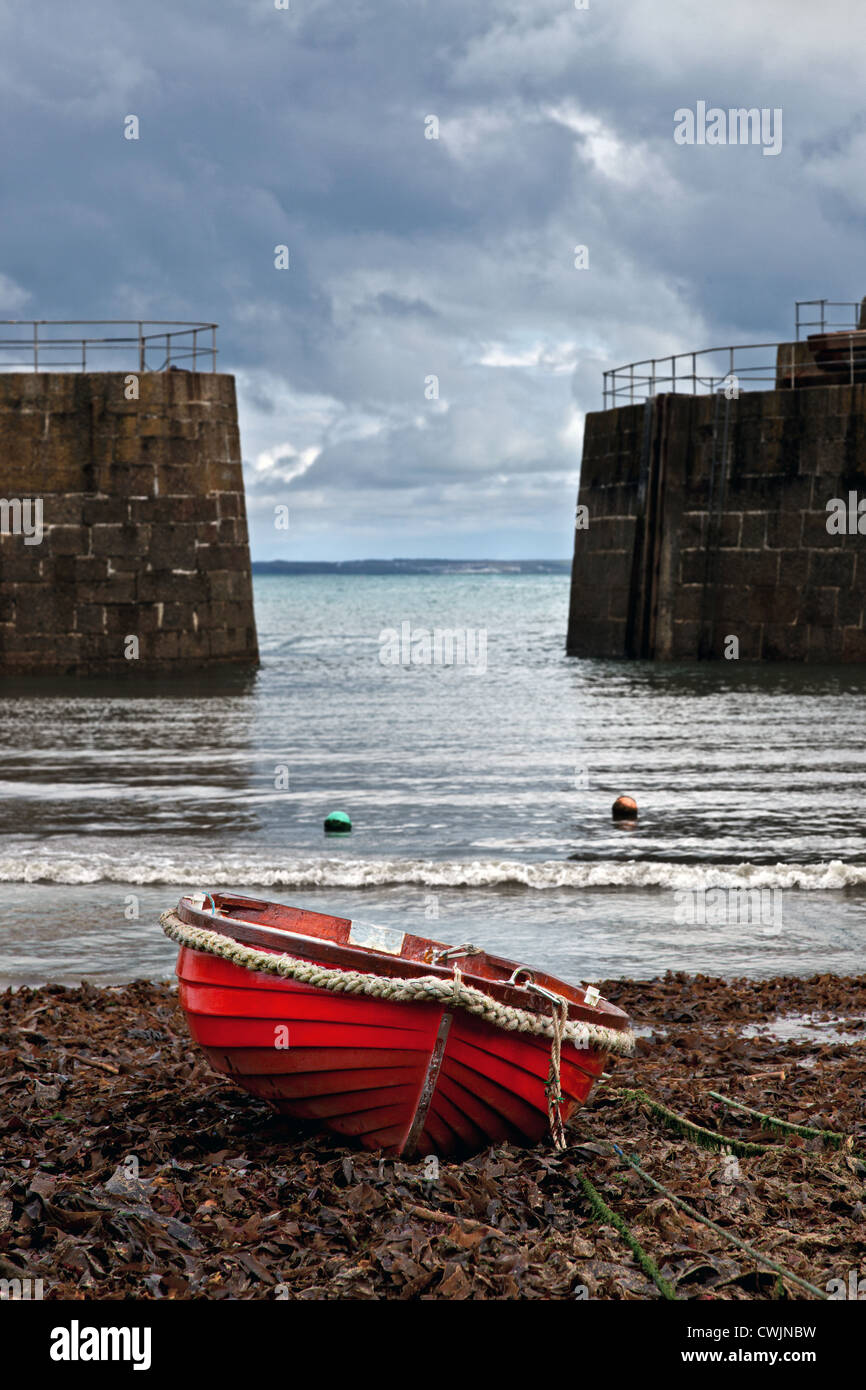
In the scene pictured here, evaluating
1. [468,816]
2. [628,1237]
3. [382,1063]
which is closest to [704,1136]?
[628,1237]

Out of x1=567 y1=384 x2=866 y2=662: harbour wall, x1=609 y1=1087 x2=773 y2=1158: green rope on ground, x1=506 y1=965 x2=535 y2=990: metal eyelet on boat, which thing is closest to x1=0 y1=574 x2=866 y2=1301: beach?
x1=609 y1=1087 x2=773 y2=1158: green rope on ground

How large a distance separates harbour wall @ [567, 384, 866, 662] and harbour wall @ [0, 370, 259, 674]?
10184 mm

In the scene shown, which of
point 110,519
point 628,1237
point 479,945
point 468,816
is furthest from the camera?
point 110,519

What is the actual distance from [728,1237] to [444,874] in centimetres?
801

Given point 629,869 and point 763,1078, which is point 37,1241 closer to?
point 763,1078

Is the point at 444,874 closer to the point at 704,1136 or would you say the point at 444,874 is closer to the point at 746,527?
the point at 704,1136

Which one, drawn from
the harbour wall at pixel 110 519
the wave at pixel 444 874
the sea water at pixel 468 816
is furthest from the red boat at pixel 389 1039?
the harbour wall at pixel 110 519

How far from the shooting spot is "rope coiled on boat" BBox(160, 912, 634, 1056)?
5859 millimetres

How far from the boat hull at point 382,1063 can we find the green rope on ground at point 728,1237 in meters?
0.53

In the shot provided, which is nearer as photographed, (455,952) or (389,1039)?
(389,1039)

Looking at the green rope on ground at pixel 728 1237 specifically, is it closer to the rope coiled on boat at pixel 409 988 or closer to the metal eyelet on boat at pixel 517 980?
the rope coiled on boat at pixel 409 988

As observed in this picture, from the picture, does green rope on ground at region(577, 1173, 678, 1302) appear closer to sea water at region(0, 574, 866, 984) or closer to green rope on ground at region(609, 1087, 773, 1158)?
green rope on ground at region(609, 1087, 773, 1158)

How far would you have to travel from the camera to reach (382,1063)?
6.01 m
